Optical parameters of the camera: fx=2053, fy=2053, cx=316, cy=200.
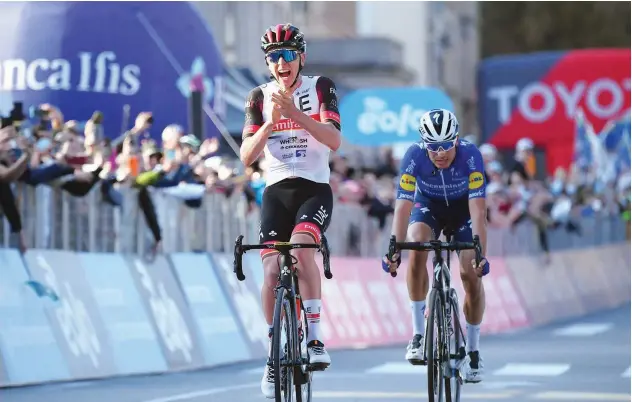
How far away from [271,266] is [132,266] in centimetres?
563

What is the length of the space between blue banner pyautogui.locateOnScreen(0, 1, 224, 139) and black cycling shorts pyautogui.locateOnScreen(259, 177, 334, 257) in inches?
523

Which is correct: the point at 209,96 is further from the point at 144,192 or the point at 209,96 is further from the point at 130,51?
the point at 144,192

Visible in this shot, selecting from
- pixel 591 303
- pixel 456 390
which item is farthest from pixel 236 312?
pixel 591 303

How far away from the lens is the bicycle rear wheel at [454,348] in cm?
1244

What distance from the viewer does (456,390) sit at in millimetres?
12742

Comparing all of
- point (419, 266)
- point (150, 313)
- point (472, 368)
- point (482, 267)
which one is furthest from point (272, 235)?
point (150, 313)

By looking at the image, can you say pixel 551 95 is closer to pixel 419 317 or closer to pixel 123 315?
pixel 123 315

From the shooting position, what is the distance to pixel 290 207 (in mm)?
11820

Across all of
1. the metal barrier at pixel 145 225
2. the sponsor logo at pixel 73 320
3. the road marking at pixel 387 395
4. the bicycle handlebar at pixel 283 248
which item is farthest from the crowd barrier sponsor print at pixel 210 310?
the bicycle handlebar at pixel 283 248

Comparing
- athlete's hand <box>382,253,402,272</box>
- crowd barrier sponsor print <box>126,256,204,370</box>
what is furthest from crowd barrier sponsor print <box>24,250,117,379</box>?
athlete's hand <box>382,253,402,272</box>

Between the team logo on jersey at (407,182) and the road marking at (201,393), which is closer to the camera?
the team logo on jersey at (407,182)

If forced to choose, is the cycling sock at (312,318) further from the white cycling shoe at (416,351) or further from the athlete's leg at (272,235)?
the white cycling shoe at (416,351)

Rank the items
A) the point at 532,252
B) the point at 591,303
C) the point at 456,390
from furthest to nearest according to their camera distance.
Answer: the point at 591,303
the point at 532,252
the point at 456,390

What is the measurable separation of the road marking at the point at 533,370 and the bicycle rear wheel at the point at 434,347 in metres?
4.92
